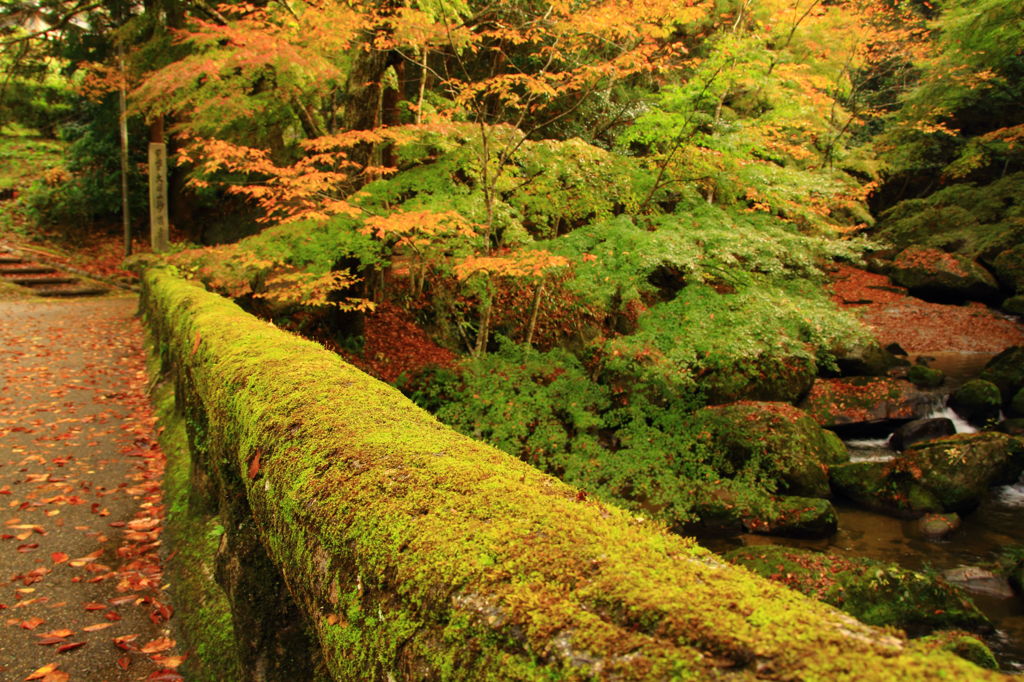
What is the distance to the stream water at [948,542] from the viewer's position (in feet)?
21.3

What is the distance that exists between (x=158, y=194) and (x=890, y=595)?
1677 cm

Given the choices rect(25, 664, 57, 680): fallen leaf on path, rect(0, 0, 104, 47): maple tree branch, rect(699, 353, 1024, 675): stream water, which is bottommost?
rect(699, 353, 1024, 675): stream water

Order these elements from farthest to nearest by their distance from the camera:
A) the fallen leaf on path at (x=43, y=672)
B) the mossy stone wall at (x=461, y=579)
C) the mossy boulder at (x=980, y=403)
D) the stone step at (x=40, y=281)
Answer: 1. the stone step at (x=40, y=281)
2. the mossy boulder at (x=980, y=403)
3. the fallen leaf on path at (x=43, y=672)
4. the mossy stone wall at (x=461, y=579)

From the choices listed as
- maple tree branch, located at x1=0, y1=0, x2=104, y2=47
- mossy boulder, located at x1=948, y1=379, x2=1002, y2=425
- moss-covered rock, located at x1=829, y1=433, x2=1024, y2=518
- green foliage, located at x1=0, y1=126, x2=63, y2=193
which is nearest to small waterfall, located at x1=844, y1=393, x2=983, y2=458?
mossy boulder, located at x1=948, y1=379, x2=1002, y2=425

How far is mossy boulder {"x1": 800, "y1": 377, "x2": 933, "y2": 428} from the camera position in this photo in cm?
1157

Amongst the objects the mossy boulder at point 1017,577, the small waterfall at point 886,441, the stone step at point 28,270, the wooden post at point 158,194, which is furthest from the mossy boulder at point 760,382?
the stone step at point 28,270

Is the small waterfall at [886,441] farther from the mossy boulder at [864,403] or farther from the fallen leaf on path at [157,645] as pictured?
the fallen leaf on path at [157,645]

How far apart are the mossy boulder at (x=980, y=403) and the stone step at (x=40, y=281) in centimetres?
2402

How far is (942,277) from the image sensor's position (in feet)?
66.0

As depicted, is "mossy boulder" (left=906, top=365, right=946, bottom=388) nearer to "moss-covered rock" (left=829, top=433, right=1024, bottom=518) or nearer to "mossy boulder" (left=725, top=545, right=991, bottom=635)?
"moss-covered rock" (left=829, top=433, right=1024, bottom=518)

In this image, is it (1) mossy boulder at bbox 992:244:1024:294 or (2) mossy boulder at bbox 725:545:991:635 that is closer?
(2) mossy boulder at bbox 725:545:991:635

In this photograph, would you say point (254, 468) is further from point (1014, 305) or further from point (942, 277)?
point (942, 277)

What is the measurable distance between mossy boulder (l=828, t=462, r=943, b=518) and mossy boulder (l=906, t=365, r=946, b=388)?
18.2 ft

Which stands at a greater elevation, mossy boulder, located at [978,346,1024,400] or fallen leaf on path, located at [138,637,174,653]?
mossy boulder, located at [978,346,1024,400]
